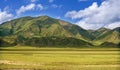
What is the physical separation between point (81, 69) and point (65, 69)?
2912mm

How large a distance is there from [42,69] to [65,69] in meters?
4.19

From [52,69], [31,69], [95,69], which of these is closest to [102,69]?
[95,69]

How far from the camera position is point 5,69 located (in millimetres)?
47688

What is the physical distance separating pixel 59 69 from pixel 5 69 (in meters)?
9.78

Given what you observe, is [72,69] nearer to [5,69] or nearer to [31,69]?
[31,69]

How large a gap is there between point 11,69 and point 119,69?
66.7 feet

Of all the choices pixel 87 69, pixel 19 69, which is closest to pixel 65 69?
pixel 87 69

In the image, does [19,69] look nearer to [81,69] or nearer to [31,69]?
[31,69]

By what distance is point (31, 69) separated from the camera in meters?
47.4

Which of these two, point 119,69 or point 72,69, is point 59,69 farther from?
point 119,69

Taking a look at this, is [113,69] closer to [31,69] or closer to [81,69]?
[81,69]

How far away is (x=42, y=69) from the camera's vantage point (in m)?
48.0

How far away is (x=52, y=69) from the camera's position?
47.7m

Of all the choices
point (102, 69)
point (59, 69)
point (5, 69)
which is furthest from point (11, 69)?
point (102, 69)
